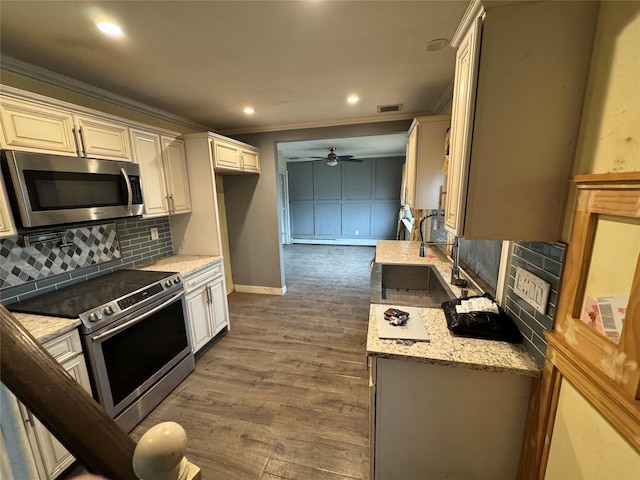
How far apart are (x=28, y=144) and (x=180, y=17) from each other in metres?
1.14

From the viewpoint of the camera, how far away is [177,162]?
8.32 ft

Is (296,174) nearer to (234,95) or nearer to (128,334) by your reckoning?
(234,95)

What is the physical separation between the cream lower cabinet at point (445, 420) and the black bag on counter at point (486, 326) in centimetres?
17

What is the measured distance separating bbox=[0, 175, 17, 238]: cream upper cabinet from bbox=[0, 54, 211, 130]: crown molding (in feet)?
2.76

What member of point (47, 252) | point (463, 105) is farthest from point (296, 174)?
point (463, 105)

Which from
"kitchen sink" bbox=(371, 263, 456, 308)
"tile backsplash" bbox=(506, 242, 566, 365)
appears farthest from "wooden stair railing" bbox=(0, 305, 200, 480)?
"kitchen sink" bbox=(371, 263, 456, 308)

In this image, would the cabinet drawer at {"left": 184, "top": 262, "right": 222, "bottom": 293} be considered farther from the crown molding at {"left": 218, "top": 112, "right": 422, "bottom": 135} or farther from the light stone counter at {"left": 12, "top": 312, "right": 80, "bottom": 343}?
the crown molding at {"left": 218, "top": 112, "right": 422, "bottom": 135}

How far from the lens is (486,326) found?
120 cm

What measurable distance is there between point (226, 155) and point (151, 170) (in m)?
0.79

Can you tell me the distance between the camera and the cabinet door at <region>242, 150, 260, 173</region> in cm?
316

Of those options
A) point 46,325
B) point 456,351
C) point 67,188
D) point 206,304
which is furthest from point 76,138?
point 456,351

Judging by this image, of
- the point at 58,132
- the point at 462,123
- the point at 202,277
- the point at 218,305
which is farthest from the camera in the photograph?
the point at 218,305

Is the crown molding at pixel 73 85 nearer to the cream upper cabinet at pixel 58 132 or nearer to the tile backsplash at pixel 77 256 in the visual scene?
the cream upper cabinet at pixel 58 132

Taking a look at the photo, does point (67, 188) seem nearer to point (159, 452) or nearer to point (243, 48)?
point (243, 48)
